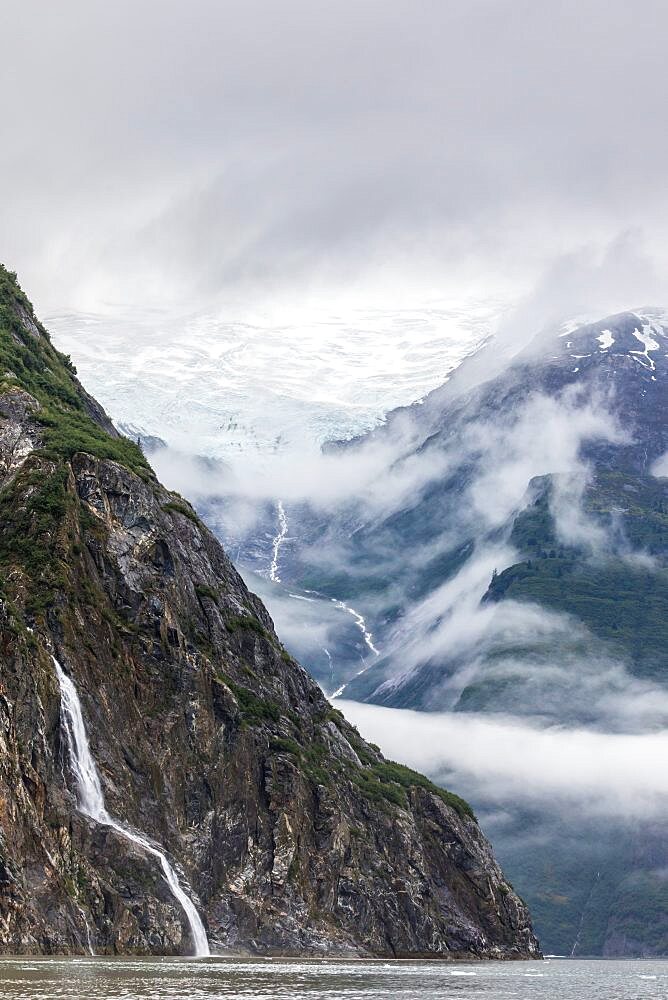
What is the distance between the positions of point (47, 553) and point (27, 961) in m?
62.6

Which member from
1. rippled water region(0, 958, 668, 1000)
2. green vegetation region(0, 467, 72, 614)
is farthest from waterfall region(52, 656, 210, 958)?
green vegetation region(0, 467, 72, 614)

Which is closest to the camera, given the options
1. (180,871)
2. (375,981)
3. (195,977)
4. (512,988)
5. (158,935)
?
(195,977)

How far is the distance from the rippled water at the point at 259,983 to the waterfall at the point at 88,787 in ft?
26.6

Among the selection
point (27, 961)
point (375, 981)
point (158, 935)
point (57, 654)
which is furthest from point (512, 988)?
point (57, 654)

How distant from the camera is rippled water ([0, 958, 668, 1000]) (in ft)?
387

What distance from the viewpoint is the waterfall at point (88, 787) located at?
7146 inches

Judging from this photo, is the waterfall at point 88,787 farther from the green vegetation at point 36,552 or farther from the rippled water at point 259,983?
the green vegetation at point 36,552

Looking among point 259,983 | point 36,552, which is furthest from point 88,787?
point 259,983

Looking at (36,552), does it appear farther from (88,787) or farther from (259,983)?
(259,983)

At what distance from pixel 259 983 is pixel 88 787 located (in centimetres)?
4827

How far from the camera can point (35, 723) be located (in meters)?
172

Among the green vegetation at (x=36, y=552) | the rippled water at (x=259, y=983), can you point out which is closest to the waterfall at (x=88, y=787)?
the rippled water at (x=259, y=983)

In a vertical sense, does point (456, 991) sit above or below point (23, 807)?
below

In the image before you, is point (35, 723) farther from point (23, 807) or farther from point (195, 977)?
point (195, 977)
